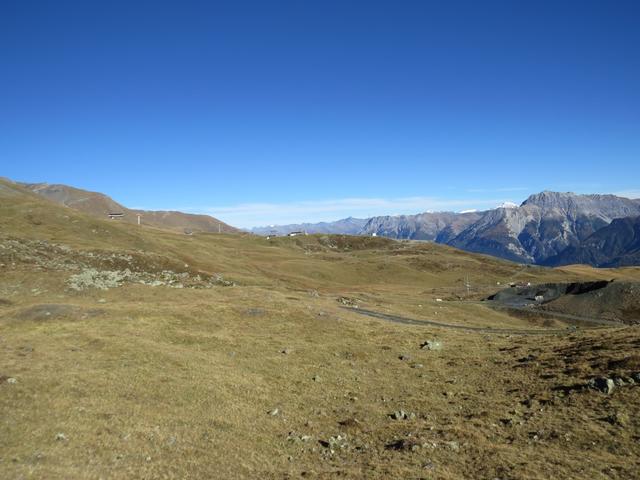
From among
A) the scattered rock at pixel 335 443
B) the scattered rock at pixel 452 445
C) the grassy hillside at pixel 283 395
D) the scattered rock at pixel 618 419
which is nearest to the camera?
the grassy hillside at pixel 283 395

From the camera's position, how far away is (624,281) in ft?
319

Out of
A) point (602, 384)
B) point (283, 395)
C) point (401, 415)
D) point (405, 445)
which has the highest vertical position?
point (602, 384)

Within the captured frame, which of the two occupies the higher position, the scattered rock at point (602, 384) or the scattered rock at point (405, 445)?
the scattered rock at point (602, 384)

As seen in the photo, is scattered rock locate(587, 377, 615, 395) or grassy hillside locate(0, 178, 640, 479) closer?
grassy hillside locate(0, 178, 640, 479)

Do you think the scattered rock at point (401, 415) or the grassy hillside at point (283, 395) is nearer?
the grassy hillside at point (283, 395)

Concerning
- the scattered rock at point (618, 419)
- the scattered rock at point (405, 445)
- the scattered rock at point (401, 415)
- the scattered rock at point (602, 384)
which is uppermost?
the scattered rock at point (602, 384)

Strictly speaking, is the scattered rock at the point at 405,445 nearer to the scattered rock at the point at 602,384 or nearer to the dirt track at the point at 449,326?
the scattered rock at the point at 602,384

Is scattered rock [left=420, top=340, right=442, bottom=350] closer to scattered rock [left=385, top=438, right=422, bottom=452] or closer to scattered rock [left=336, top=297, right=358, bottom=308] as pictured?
scattered rock [left=385, top=438, right=422, bottom=452]

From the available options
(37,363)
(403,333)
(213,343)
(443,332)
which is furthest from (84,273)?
(443,332)

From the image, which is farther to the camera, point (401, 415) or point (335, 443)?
point (401, 415)

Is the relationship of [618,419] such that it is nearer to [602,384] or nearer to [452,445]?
[602,384]

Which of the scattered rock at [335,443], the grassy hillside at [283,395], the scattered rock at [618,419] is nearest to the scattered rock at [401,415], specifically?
the grassy hillside at [283,395]

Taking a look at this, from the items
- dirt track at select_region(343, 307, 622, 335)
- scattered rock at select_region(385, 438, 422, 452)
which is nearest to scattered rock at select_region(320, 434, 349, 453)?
scattered rock at select_region(385, 438, 422, 452)

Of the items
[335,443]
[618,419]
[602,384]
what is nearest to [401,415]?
[335,443]
